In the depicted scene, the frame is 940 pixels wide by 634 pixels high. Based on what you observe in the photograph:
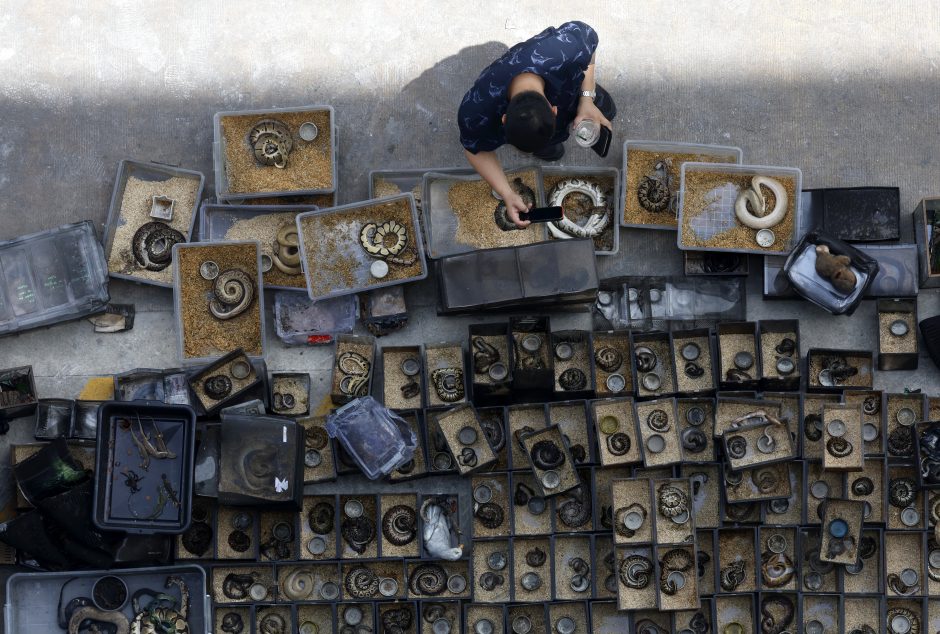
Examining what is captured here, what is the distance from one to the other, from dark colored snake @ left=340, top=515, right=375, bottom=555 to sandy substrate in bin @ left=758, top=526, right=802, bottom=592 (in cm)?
241

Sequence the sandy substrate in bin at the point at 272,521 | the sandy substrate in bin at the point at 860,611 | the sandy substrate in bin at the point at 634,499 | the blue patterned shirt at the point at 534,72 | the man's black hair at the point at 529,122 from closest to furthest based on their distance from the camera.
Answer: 1. the man's black hair at the point at 529,122
2. the blue patterned shirt at the point at 534,72
3. the sandy substrate in bin at the point at 634,499
4. the sandy substrate in bin at the point at 860,611
5. the sandy substrate in bin at the point at 272,521

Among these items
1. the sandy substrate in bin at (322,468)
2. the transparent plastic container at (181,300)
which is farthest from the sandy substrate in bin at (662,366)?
the transparent plastic container at (181,300)

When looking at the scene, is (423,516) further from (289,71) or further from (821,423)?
(289,71)

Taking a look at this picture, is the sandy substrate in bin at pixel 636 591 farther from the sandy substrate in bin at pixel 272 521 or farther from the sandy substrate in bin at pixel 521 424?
the sandy substrate in bin at pixel 272 521

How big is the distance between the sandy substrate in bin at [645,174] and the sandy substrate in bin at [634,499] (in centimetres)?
167

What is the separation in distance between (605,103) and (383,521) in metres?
3.01

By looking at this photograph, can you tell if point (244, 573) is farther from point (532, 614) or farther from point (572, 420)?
point (572, 420)

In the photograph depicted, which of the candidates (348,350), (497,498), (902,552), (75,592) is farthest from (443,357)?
(902,552)

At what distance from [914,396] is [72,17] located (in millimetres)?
6125

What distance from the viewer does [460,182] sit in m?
6.23

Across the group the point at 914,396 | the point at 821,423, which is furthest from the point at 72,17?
the point at 914,396

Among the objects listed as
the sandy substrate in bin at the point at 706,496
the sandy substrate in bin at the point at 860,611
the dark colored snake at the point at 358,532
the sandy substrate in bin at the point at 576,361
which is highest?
the sandy substrate in bin at the point at 576,361

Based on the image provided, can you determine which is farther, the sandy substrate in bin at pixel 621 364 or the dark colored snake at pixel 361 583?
the sandy substrate in bin at pixel 621 364

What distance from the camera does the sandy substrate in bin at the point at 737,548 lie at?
19.5 feet
